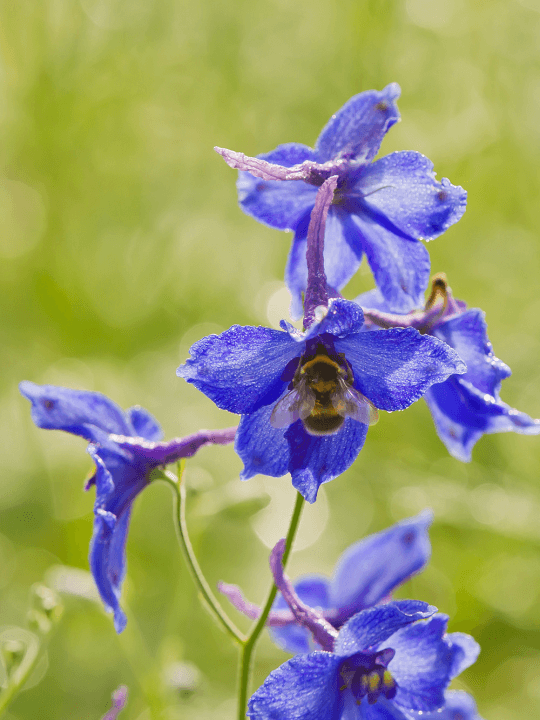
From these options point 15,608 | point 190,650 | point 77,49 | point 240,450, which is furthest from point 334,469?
point 77,49

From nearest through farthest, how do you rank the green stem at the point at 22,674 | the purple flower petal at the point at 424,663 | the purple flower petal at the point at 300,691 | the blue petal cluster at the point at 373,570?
the purple flower petal at the point at 300,691 < the purple flower petal at the point at 424,663 < the green stem at the point at 22,674 < the blue petal cluster at the point at 373,570

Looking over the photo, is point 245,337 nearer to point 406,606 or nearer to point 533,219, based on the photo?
point 406,606

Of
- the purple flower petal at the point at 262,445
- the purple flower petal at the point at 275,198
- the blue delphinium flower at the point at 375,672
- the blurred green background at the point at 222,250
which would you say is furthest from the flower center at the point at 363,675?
the blurred green background at the point at 222,250

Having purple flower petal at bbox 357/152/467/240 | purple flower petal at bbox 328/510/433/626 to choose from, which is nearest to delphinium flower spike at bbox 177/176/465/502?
purple flower petal at bbox 357/152/467/240

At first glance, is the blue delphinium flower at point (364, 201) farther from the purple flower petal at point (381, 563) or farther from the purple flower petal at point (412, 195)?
the purple flower petal at point (381, 563)

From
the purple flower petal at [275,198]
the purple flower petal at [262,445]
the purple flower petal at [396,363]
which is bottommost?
the purple flower petal at [262,445]

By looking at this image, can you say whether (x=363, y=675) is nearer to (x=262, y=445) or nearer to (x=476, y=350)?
(x=262, y=445)

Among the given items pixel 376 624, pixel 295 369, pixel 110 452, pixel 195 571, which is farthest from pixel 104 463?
pixel 376 624
